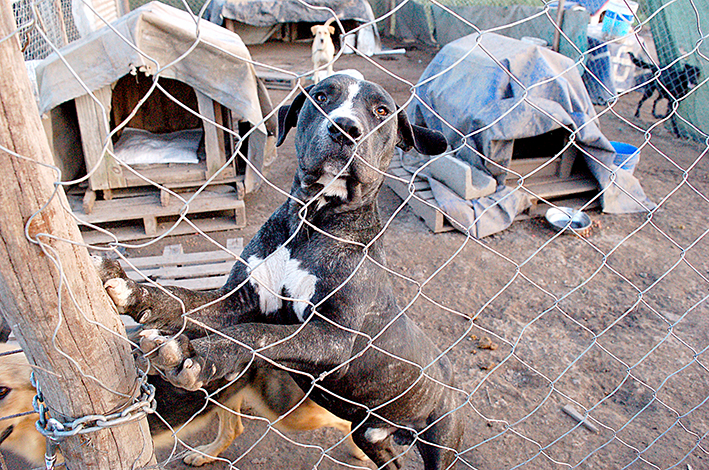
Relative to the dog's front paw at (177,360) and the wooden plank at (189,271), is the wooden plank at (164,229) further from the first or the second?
the dog's front paw at (177,360)

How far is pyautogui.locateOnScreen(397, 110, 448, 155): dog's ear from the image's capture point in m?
2.34

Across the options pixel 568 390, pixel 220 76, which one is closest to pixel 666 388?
pixel 568 390

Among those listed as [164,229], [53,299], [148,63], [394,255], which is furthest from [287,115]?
[164,229]

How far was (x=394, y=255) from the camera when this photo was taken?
16.2 ft

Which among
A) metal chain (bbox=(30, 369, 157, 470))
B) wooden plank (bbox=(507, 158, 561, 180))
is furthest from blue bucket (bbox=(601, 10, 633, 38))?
metal chain (bbox=(30, 369, 157, 470))

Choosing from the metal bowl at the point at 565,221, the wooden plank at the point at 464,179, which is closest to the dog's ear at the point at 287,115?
the wooden plank at the point at 464,179

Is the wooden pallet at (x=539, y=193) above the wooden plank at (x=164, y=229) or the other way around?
the other way around

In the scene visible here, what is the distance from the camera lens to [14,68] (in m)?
0.92

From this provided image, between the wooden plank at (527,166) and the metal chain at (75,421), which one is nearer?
the metal chain at (75,421)

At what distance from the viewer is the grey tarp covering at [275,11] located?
11258 millimetres

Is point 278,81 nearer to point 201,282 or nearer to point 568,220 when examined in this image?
point 568,220

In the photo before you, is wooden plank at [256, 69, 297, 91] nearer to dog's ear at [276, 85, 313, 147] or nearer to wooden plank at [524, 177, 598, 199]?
wooden plank at [524, 177, 598, 199]

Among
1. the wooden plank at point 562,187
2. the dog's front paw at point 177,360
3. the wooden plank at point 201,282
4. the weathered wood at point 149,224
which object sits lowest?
the wooden plank at point 562,187

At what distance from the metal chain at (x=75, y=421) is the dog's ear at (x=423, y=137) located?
5.09ft
